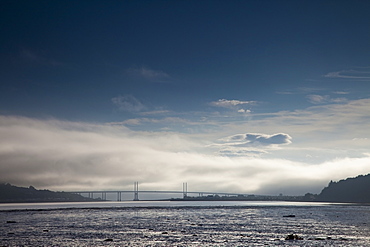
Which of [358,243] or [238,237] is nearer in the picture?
[358,243]

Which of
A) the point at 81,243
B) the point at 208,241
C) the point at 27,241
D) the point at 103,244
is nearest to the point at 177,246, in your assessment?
the point at 208,241

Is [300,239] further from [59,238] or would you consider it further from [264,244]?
[59,238]

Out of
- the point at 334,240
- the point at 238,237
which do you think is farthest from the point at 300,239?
the point at 238,237

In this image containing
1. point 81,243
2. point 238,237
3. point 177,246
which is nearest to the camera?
point 177,246

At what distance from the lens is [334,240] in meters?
58.9

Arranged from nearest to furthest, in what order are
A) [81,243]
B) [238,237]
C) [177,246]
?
[177,246] → [81,243] → [238,237]

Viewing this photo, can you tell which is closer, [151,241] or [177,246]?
[177,246]

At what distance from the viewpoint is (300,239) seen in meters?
60.0

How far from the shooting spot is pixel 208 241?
192 ft

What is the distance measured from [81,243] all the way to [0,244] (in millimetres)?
11688

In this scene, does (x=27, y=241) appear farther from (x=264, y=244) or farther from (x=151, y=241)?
(x=264, y=244)

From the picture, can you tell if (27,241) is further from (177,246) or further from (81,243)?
(177,246)

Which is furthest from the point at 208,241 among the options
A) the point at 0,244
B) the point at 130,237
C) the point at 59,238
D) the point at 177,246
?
the point at 0,244

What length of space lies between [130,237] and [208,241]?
14803 mm
